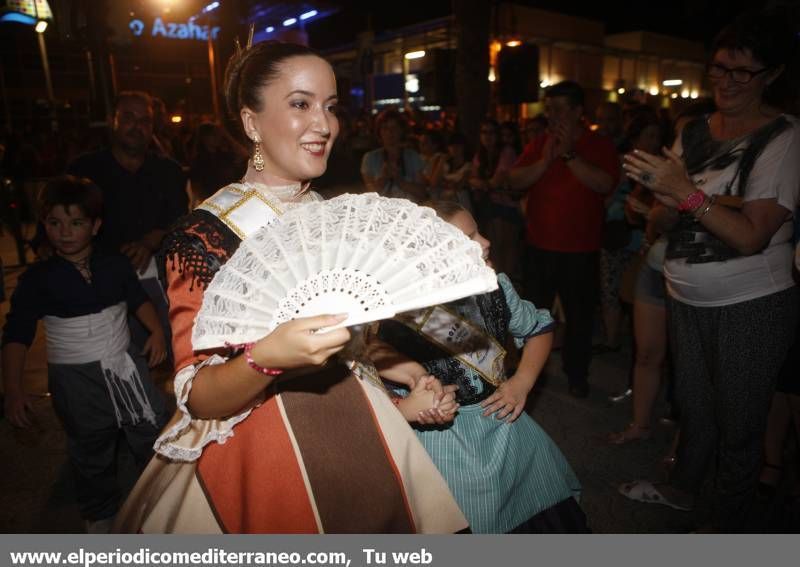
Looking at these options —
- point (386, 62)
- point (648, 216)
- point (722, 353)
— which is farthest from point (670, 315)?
point (386, 62)

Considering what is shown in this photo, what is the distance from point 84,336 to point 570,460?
290 cm

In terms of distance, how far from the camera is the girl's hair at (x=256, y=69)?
1.36 m

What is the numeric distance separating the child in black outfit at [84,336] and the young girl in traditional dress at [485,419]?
1.66 m

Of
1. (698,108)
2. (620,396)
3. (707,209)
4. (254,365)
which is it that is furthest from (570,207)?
(254,365)

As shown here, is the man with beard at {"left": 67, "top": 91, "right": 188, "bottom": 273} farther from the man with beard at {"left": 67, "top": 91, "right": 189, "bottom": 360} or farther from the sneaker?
the sneaker

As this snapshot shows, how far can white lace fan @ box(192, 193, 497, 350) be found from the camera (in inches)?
40.3

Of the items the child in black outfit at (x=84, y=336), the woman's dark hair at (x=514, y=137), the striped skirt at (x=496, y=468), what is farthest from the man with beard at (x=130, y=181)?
the woman's dark hair at (x=514, y=137)

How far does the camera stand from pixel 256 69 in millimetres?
1390

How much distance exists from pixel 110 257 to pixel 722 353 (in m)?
3.01

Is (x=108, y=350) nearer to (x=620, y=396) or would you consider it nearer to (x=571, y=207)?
(x=571, y=207)

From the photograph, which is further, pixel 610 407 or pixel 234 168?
pixel 234 168

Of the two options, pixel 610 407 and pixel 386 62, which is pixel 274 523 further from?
pixel 386 62

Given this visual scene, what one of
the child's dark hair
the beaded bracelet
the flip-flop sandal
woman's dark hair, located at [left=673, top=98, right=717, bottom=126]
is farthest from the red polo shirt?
the child's dark hair
